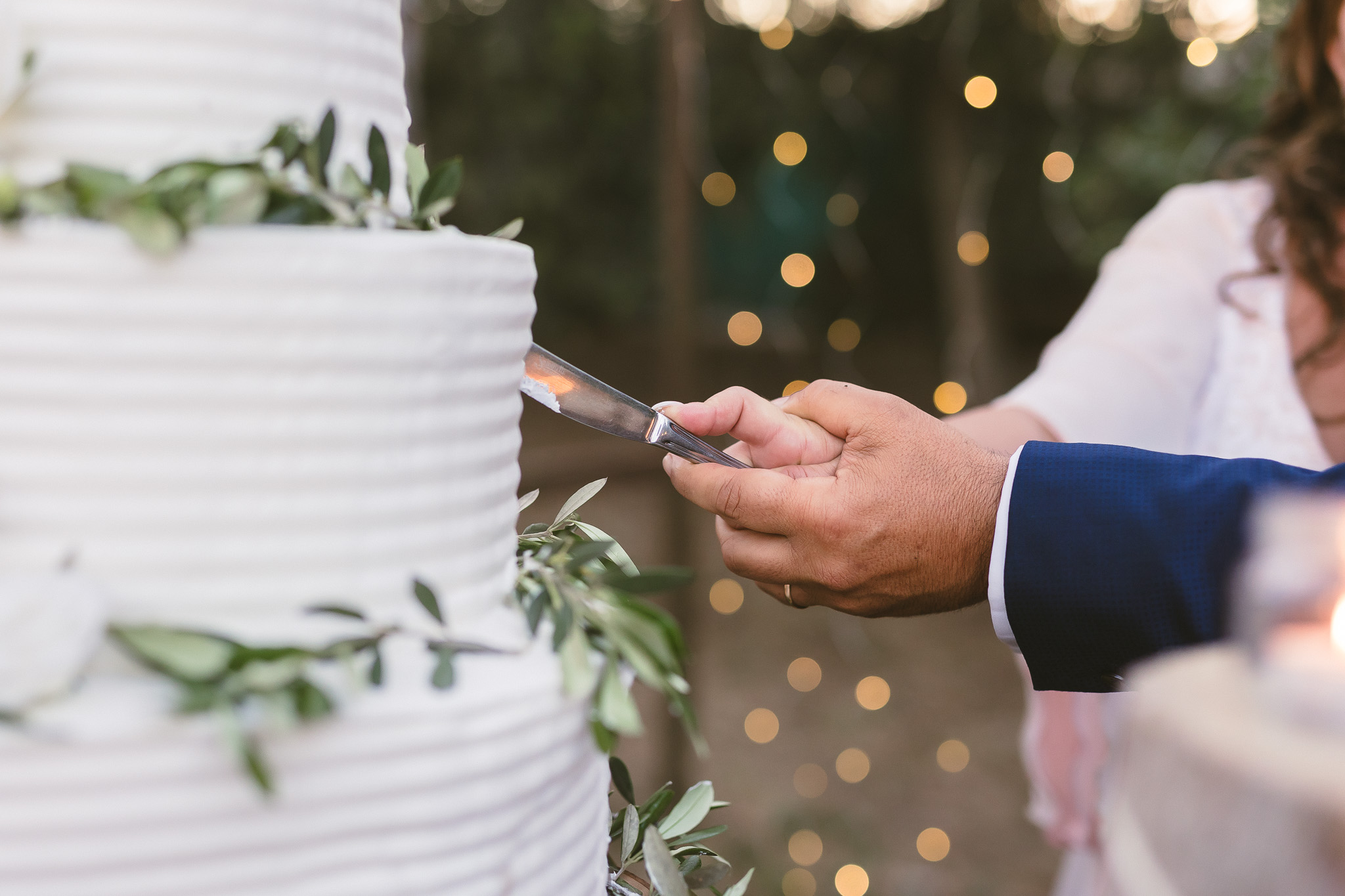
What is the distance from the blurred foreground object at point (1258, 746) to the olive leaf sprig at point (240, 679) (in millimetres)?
337

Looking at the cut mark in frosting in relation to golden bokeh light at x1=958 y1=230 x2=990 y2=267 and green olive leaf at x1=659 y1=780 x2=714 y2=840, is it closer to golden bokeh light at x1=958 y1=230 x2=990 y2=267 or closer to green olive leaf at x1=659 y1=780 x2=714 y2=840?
green olive leaf at x1=659 y1=780 x2=714 y2=840

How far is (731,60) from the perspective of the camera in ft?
16.5

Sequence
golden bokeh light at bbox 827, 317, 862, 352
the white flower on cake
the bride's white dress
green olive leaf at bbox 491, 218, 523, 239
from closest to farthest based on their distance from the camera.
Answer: the white flower on cake → green olive leaf at bbox 491, 218, 523, 239 → the bride's white dress → golden bokeh light at bbox 827, 317, 862, 352

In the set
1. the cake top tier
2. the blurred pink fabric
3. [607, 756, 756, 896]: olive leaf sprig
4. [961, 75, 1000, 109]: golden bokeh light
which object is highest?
the cake top tier

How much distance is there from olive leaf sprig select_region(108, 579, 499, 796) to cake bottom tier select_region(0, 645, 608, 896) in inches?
0.6

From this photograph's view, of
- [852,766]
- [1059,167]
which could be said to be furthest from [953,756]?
[1059,167]

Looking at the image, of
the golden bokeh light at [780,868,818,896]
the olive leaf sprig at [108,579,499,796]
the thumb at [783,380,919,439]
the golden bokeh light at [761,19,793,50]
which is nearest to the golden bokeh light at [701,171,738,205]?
the golden bokeh light at [761,19,793,50]

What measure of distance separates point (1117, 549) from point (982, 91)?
3714 mm

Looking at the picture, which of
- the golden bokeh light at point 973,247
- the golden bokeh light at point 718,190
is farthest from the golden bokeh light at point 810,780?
the golden bokeh light at point 718,190

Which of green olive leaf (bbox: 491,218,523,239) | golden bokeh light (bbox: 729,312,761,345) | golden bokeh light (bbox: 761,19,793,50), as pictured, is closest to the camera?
green olive leaf (bbox: 491,218,523,239)

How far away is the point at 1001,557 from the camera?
938 mm

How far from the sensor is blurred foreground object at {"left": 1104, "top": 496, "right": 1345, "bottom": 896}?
0.29 metres

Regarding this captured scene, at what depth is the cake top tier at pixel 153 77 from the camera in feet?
1.66

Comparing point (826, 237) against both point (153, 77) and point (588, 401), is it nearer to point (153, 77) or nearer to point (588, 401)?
point (588, 401)
